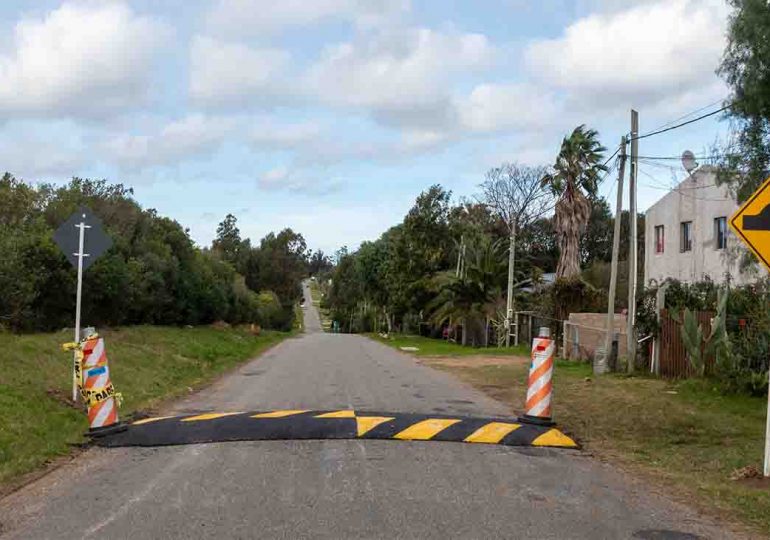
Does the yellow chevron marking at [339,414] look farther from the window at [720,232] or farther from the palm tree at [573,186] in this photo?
the window at [720,232]

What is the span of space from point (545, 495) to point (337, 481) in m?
1.99

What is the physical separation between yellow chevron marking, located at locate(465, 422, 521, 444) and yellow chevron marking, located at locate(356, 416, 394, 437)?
1348mm

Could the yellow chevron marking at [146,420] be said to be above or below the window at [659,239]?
below

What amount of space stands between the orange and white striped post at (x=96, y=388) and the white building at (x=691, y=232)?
23.3 m

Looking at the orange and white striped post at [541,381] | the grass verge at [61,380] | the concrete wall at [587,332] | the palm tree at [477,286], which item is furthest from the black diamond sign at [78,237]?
the palm tree at [477,286]

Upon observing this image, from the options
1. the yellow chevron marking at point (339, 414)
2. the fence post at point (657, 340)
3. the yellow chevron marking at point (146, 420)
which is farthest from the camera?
the fence post at point (657, 340)

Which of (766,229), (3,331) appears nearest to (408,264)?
(3,331)

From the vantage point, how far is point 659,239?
35719 millimetres

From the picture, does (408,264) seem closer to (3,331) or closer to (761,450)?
(3,331)

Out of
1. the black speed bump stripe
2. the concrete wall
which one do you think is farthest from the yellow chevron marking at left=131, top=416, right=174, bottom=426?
the concrete wall

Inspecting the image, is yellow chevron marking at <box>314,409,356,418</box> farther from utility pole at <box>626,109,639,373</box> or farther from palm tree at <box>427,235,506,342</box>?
palm tree at <box>427,235,506,342</box>

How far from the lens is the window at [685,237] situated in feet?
107

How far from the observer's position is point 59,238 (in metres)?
12.2

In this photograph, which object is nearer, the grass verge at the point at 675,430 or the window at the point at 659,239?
the grass verge at the point at 675,430
